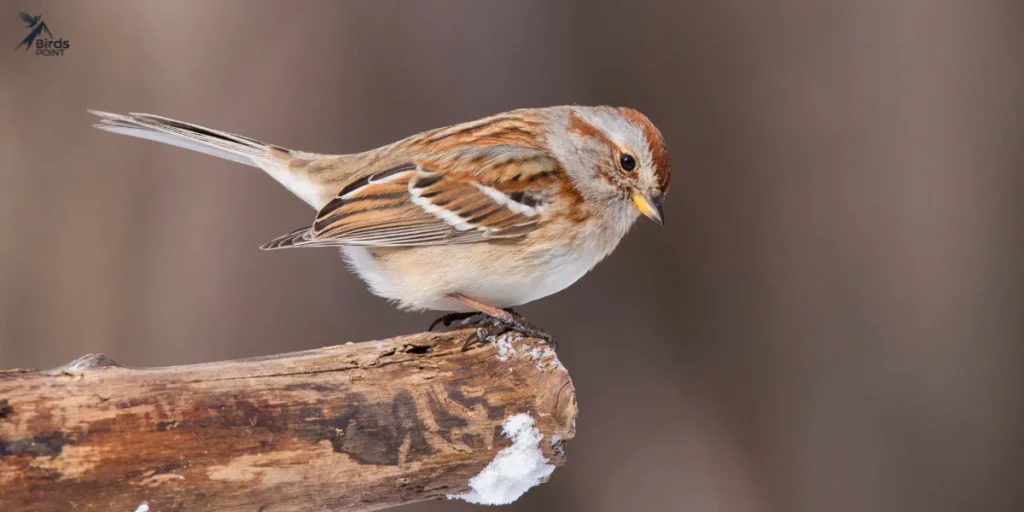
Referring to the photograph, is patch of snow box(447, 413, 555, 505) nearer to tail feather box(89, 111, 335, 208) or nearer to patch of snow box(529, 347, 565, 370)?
patch of snow box(529, 347, 565, 370)

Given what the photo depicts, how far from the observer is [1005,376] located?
340 centimetres

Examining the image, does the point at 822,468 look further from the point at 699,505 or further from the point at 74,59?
the point at 74,59

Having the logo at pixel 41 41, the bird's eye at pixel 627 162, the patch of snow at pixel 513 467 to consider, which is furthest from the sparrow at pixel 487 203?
the logo at pixel 41 41

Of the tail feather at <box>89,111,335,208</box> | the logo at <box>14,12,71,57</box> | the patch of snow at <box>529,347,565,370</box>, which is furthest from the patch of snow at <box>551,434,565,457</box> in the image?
the logo at <box>14,12,71,57</box>

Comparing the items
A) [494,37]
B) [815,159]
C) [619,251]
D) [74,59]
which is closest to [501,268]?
[619,251]

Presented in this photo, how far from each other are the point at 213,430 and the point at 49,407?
0.31 meters

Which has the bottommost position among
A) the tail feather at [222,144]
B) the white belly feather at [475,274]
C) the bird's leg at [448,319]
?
the bird's leg at [448,319]

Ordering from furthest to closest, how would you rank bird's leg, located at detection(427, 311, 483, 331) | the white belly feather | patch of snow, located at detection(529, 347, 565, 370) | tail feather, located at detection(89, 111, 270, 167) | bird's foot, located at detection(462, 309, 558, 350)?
bird's leg, located at detection(427, 311, 483, 331), tail feather, located at detection(89, 111, 270, 167), the white belly feather, bird's foot, located at detection(462, 309, 558, 350), patch of snow, located at detection(529, 347, 565, 370)

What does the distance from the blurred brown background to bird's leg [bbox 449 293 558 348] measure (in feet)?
2.93

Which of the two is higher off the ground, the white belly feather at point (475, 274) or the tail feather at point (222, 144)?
the tail feather at point (222, 144)

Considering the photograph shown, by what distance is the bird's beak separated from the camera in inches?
99.8

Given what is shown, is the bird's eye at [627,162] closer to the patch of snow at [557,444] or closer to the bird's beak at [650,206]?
the bird's beak at [650,206]

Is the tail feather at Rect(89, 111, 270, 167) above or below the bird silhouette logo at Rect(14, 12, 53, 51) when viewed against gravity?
below

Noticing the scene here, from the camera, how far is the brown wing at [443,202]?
2482 millimetres
